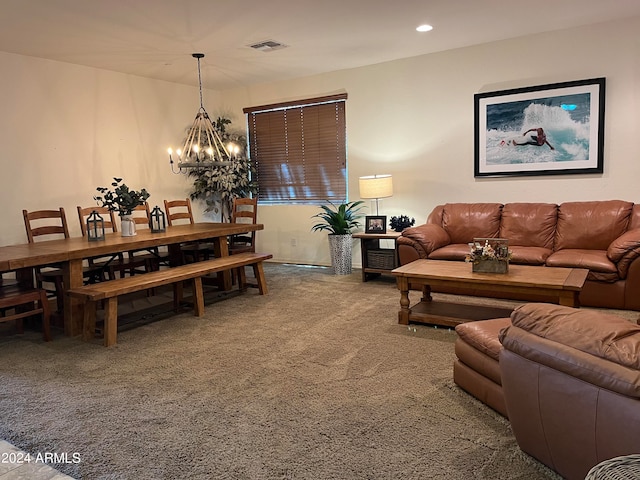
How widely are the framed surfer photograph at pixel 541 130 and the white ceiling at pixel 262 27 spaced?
2.08ft

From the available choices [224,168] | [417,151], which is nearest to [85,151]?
[224,168]

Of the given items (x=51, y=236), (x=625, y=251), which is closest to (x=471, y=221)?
(x=625, y=251)

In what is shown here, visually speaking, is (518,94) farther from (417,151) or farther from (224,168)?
(224,168)

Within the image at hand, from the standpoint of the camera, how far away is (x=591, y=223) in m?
4.34

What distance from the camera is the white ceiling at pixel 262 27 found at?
3660 millimetres

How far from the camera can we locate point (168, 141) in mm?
6340

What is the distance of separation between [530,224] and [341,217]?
2.08m

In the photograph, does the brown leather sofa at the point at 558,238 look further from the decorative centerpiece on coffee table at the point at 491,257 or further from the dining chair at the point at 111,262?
the dining chair at the point at 111,262

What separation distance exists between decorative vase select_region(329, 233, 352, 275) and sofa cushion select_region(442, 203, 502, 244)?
3.96 feet

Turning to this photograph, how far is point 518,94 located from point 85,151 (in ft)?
15.9

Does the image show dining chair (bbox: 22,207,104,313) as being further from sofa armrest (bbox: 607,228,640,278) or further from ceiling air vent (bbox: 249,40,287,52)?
sofa armrest (bbox: 607,228,640,278)

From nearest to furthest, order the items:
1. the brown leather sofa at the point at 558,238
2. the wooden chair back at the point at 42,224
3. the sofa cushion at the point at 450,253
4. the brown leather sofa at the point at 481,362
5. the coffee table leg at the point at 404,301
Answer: the brown leather sofa at the point at 481,362, the coffee table leg at the point at 404,301, the brown leather sofa at the point at 558,238, the wooden chair back at the point at 42,224, the sofa cushion at the point at 450,253

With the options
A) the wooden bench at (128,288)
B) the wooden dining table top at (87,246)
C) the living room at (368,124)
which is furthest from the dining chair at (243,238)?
the living room at (368,124)

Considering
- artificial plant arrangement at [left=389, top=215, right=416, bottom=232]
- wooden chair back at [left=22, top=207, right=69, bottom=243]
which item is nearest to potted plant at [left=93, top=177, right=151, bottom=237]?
wooden chair back at [left=22, top=207, right=69, bottom=243]
